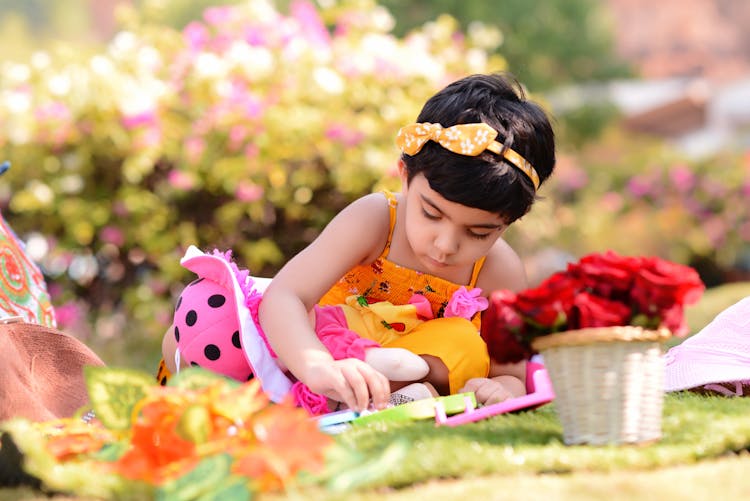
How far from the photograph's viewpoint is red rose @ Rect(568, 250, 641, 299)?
1652 mm

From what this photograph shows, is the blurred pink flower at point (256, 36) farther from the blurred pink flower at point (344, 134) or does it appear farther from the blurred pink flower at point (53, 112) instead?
the blurred pink flower at point (53, 112)

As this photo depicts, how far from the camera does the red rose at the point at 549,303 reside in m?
1.62

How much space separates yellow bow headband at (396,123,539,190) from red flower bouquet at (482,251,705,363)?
2.17ft

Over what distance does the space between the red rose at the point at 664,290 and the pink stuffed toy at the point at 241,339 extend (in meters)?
0.84

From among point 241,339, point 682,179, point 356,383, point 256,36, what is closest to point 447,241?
point 356,383

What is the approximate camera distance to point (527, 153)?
2373 millimetres

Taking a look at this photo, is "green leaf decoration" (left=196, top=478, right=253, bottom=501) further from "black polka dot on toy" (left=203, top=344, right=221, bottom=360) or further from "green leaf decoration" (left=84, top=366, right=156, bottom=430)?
"black polka dot on toy" (left=203, top=344, right=221, bottom=360)

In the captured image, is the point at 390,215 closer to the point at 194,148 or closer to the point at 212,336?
the point at 212,336

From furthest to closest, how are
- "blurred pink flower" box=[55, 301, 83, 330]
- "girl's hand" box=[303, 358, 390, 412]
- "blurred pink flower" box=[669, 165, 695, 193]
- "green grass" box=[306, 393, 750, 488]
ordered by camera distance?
"blurred pink flower" box=[669, 165, 695, 193], "blurred pink flower" box=[55, 301, 83, 330], "girl's hand" box=[303, 358, 390, 412], "green grass" box=[306, 393, 750, 488]

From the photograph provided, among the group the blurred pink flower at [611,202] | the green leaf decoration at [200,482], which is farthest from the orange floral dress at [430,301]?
the blurred pink flower at [611,202]

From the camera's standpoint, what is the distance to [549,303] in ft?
5.33

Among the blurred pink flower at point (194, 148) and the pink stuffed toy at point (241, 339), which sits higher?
the blurred pink flower at point (194, 148)

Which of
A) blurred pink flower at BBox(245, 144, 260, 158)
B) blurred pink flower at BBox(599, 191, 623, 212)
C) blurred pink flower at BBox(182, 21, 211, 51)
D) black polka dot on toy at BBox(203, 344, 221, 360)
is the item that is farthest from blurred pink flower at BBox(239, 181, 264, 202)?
blurred pink flower at BBox(599, 191, 623, 212)

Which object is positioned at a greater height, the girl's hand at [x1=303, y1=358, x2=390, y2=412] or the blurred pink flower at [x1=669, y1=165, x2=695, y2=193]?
the blurred pink flower at [x1=669, y1=165, x2=695, y2=193]
